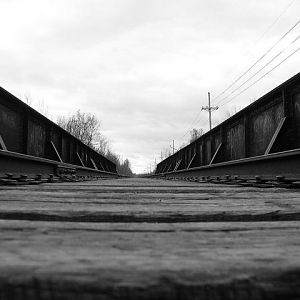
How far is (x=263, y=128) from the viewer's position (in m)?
8.59

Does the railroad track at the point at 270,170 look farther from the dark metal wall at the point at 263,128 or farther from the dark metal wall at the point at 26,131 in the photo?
the dark metal wall at the point at 26,131

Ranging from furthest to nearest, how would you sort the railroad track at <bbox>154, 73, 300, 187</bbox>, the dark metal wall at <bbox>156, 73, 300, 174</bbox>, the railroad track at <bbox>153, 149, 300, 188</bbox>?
the dark metal wall at <bbox>156, 73, 300, 174</bbox>, the railroad track at <bbox>154, 73, 300, 187</bbox>, the railroad track at <bbox>153, 149, 300, 188</bbox>

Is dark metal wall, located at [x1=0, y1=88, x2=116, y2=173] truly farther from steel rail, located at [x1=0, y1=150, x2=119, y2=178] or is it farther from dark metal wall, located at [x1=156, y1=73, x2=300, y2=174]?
dark metal wall, located at [x1=156, y1=73, x2=300, y2=174]

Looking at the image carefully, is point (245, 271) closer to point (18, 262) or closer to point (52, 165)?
point (18, 262)

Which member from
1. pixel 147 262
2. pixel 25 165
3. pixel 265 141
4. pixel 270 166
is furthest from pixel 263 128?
pixel 147 262

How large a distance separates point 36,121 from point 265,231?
9281mm

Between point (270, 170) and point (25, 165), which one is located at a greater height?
point (25, 165)

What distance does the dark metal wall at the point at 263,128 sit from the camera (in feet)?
23.0

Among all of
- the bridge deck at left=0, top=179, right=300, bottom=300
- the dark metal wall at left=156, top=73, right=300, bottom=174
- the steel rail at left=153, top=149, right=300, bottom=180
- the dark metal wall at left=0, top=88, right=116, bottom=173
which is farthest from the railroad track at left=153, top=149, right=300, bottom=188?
the dark metal wall at left=0, top=88, right=116, bottom=173

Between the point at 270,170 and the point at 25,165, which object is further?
the point at 25,165

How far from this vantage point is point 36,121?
32.0 ft

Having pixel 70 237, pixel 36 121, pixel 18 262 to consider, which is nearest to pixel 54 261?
pixel 18 262

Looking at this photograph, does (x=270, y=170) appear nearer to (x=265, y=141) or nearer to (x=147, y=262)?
(x=265, y=141)

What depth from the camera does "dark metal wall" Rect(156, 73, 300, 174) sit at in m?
7.00
